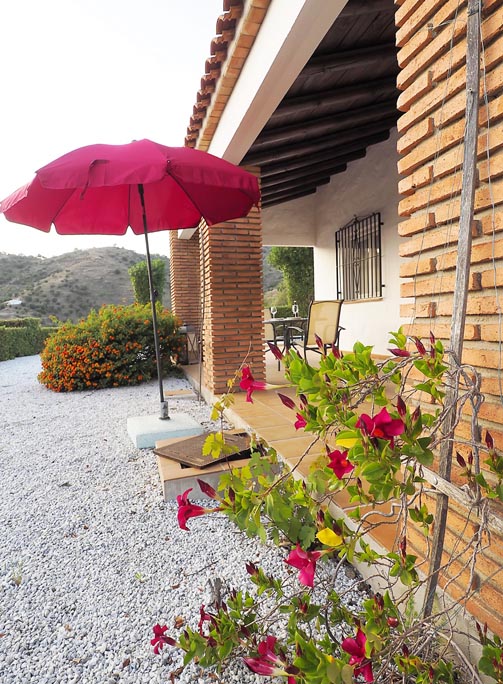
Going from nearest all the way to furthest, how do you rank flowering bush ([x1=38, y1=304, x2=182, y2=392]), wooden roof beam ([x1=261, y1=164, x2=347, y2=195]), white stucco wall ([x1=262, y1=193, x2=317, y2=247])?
wooden roof beam ([x1=261, y1=164, x2=347, y2=195])
flowering bush ([x1=38, y1=304, x2=182, y2=392])
white stucco wall ([x1=262, y1=193, x2=317, y2=247])

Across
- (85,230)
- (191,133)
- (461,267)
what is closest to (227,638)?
(461,267)

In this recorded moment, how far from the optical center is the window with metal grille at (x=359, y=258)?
652 centimetres

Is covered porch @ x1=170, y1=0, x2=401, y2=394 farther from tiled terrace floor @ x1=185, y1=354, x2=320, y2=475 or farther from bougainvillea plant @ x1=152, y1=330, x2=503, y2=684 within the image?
bougainvillea plant @ x1=152, y1=330, x2=503, y2=684

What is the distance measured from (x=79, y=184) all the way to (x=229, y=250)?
8.12 feet

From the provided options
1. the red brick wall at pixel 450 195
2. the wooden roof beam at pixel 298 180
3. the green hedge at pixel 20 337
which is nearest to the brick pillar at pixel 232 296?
the wooden roof beam at pixel 298 180

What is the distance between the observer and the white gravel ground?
1357mm

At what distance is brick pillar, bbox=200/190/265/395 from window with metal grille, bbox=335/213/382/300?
2628mm

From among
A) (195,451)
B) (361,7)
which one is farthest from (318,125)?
(195,451)

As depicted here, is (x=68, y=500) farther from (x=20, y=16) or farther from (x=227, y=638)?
(x=20, y=16)

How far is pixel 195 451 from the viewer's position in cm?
275

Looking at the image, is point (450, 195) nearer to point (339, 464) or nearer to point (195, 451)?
point (339, 464)

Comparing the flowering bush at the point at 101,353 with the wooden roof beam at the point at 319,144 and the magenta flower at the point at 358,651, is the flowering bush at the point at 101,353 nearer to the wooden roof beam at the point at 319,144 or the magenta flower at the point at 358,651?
the wooden roof beam at the point at 319,144

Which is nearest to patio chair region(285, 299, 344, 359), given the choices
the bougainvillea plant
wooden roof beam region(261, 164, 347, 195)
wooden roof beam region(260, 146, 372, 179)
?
wooden roof beam region(260, 146, 372, 179)

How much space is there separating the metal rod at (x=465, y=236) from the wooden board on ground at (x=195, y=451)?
1636 millimetres
